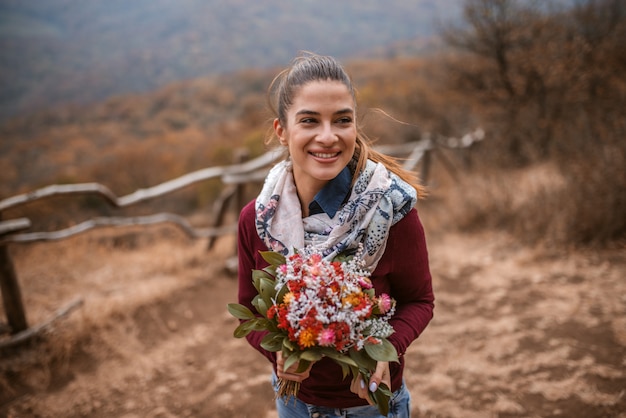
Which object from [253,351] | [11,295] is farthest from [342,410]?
[11,295]

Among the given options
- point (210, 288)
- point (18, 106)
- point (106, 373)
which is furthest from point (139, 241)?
point (18, 106)

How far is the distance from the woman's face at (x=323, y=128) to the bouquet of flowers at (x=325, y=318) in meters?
0.33

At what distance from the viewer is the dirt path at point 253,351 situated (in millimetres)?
2854

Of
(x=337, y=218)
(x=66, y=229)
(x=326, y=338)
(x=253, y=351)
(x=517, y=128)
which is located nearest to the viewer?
(x=326, y=338)

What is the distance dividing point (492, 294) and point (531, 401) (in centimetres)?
167

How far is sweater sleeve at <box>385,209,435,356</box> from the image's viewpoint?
1356 mm

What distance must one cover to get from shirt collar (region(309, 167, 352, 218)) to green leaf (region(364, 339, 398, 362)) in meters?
0.46

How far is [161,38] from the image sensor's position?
56125 mm

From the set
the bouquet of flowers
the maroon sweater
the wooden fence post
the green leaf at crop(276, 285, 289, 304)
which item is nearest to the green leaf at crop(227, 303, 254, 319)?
the bouquet of flowers

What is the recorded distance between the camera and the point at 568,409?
256 cm

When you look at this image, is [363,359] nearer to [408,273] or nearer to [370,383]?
[370,383]

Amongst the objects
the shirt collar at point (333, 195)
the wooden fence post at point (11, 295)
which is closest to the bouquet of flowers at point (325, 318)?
the shirt collar at point (333, 195)

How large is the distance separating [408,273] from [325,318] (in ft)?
1.35

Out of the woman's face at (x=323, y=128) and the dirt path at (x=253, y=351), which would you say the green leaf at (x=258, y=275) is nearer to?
the woman's face at (x=323, y=128)
